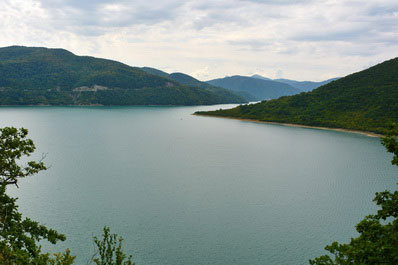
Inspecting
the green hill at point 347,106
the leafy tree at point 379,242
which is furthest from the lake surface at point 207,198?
the green hill at point 347,106

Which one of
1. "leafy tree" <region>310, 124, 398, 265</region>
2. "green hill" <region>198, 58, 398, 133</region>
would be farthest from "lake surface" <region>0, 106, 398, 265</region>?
"green hill" <region>198, 58, 398, 133</region>

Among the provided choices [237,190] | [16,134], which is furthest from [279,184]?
[16,134]

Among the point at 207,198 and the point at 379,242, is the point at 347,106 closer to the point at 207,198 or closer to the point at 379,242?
the point at 207,198

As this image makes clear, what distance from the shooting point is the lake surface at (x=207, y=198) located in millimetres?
30531

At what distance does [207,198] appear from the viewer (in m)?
44.2

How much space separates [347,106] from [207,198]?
129m

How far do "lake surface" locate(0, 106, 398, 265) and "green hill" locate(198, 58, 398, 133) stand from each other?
47341 mm

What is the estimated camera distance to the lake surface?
30531 mm

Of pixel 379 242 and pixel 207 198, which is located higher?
pixel 379 242

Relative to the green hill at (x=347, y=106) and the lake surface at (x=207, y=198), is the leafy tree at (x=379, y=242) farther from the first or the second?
the green hill at (x=347, y=106)

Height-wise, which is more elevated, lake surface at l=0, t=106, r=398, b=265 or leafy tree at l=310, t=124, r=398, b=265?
leafy tree at l=310, t=124, r=398, b=265

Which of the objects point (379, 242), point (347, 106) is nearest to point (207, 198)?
point (379, 242)

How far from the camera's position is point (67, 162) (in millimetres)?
64938

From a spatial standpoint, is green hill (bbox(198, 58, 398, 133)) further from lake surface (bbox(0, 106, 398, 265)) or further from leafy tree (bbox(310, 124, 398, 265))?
leafy tree (bbox(310, 124, 398, 265))
